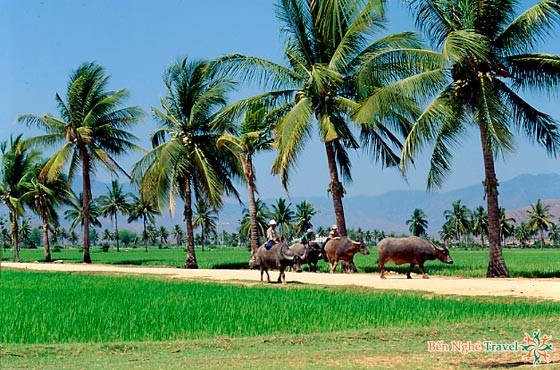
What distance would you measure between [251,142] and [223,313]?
16.1 m

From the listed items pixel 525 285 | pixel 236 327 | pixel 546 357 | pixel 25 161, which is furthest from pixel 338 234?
pixel 25 161

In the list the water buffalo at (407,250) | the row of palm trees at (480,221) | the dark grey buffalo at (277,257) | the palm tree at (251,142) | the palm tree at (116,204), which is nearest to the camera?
the dark grey buffalo at (277,257)

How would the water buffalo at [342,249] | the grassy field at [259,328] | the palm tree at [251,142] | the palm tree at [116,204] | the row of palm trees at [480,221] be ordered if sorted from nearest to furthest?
the grassy field at [259,328] < the water buffalo at [342,249] < the palm tree at [251,142] < the palm tree at [116,204] < the row of palm trees at [480,221]

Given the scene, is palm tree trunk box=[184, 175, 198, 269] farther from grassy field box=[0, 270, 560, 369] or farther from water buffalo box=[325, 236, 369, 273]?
grassy field box=[0, 270, 560, 369]

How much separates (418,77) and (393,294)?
752 centimetres

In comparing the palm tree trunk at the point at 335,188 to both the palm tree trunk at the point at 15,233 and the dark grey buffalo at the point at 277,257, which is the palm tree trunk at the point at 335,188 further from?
the palm tree trunk at the point at 15,233

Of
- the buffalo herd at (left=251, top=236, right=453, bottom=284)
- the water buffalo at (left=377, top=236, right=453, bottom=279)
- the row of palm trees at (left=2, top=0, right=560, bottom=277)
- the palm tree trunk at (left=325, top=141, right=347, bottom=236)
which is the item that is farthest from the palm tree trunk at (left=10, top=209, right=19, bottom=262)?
the water buffalo at (left=377, top=236, right=453, bottom=279)

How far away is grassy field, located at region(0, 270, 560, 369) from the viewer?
778 centimetres

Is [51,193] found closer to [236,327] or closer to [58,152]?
[58,152]

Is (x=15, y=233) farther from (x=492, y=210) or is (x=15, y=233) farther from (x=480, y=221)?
(x=480, y=221)

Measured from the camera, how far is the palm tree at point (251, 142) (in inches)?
1053

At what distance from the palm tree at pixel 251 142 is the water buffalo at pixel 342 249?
178 inches

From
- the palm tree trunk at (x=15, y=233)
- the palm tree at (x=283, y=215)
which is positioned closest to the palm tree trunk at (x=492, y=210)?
the palm tree trunk at (x=15, y=233)

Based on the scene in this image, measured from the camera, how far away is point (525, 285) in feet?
53.6
